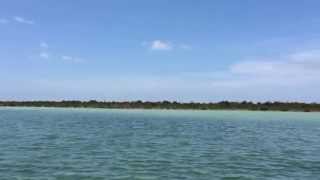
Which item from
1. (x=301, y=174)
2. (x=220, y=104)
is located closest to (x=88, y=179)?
(x=301, y=174)

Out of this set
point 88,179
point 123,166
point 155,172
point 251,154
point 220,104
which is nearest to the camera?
point 88,179

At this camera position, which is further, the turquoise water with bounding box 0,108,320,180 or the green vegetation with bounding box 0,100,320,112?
the green vegetation with bounding box 0,100,320,112

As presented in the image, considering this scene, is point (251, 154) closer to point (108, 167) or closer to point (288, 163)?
point (288, 163)

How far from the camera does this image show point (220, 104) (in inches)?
5177

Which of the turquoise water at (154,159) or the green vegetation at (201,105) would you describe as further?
the green vegetation at (201,105)

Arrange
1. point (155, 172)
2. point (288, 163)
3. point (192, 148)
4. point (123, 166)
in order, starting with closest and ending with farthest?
point (155, 172), point (123, 166), point (288, 163), point (192, 148)

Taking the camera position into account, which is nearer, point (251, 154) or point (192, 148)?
point (251, 154)

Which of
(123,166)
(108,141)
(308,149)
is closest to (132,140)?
(108,141)

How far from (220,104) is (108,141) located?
100 m

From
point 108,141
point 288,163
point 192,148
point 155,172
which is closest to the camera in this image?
point 155,172

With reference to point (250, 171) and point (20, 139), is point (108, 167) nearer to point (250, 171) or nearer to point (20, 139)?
point (250, 171)

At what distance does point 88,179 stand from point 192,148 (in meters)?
11.8

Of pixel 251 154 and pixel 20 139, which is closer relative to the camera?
pixel 251 154

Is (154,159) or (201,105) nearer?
(154,159)
